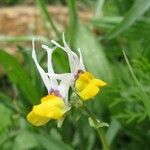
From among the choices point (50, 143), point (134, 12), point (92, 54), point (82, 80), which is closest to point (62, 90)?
point (82, 80)

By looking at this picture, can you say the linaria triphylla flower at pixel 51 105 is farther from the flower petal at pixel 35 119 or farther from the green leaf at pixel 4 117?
the green leaf at pixel 4 117

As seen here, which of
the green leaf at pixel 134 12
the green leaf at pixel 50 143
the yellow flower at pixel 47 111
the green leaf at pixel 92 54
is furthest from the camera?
the green leaf at pixel 92 54

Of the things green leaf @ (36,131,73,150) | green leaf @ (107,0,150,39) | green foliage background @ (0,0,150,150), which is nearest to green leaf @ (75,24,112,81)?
green foliage background @ (0,0,150,150)

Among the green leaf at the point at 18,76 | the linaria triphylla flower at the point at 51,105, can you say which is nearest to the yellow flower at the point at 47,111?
the linaria triphylla flower at the point at 51,105

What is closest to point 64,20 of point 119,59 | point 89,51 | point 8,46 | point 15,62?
point 8,46

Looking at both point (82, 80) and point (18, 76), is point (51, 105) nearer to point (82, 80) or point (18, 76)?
point (82, 80)
